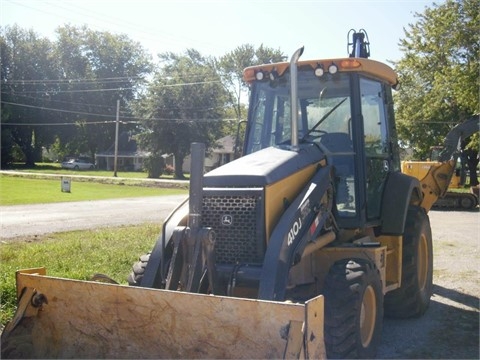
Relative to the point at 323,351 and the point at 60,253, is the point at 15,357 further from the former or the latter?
the point at 60,253

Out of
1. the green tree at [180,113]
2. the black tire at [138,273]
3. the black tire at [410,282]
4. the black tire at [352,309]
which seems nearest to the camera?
the black tire at [352,309]

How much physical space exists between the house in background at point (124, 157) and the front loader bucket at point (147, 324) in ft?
234

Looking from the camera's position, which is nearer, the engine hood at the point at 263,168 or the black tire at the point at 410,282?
the engine hood at the point at 263,168

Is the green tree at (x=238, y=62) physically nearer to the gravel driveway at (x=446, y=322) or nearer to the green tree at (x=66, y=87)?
the green tree at (x=66, y=87)

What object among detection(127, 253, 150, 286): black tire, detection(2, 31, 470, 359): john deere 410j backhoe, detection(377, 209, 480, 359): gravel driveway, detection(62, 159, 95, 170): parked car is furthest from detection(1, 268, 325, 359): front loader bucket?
detection(62, 159, 95, 170): parked car

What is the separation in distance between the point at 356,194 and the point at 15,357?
11.7 feet

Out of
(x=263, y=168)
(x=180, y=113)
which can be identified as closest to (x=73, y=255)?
(x=263, y=168)

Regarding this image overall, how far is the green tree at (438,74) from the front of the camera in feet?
97.6

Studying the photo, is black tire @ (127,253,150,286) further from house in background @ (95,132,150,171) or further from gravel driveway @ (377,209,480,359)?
house in background @ (95,132,150,171)

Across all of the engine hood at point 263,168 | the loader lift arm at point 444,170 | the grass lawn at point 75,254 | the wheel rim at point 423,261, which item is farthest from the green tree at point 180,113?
the engine hood at point 263,168

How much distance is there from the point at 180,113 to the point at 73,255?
46100mm

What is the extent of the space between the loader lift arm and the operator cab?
9.57ft

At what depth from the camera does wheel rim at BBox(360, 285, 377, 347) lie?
16.8 feet

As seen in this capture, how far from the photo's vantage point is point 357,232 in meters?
6.21
